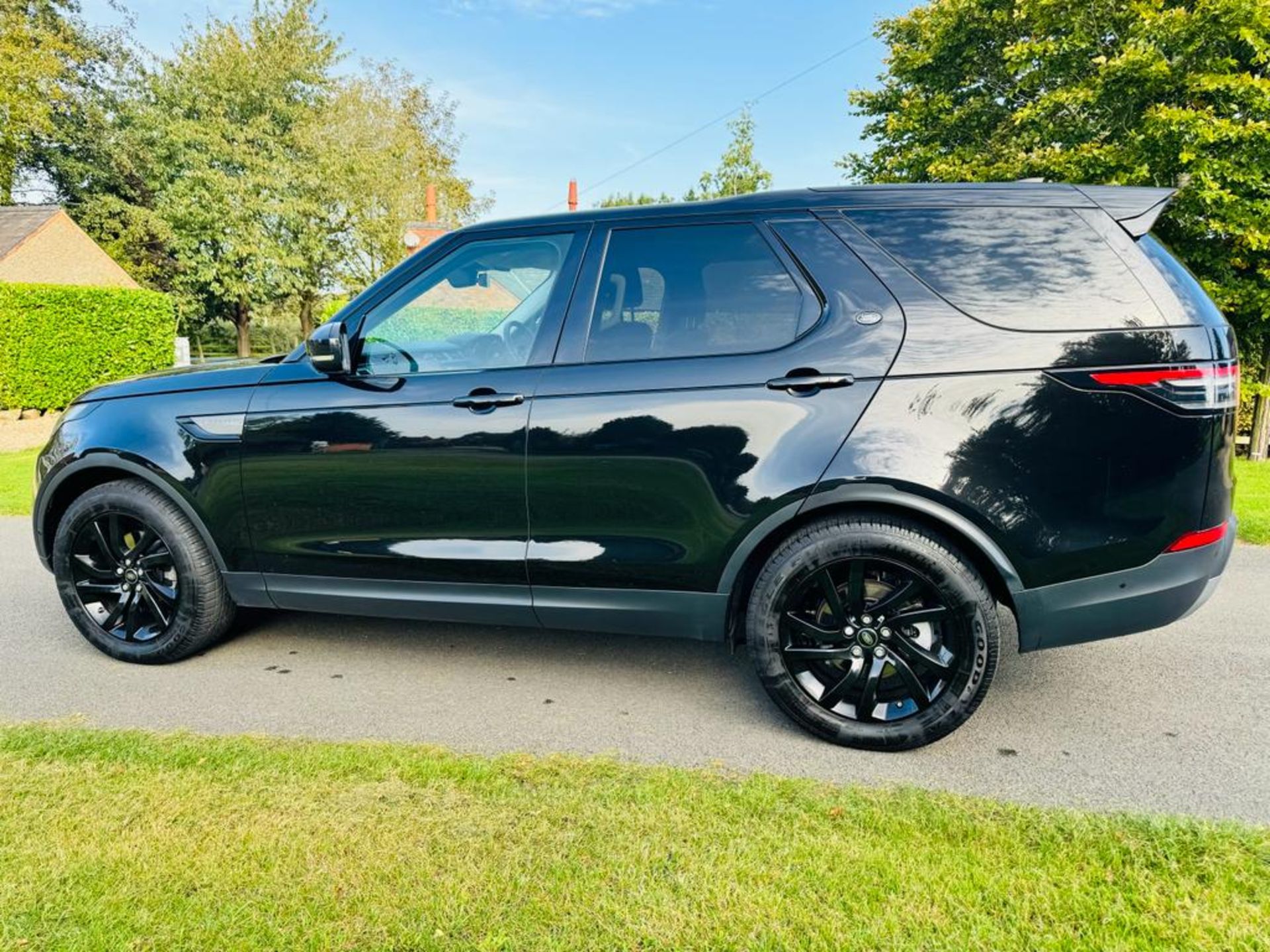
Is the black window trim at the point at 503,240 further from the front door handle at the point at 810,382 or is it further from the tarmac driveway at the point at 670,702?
the tarmac driveway at the point at 670,702

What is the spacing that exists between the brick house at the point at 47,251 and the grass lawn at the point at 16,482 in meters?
11.5

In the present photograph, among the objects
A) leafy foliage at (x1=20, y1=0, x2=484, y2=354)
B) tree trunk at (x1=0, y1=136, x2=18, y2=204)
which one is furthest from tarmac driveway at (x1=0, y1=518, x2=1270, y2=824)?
tree trunk at (x1=0, y1=136, x2=18, y2=204)

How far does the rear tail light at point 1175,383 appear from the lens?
2.46 m

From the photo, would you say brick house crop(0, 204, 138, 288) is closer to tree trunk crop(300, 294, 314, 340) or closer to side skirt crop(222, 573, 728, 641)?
tree trunk crop(300, 294, 314, 340)

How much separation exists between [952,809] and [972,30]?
1948cm

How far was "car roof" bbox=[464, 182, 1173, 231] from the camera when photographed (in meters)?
2.64

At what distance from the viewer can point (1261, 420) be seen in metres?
12.8

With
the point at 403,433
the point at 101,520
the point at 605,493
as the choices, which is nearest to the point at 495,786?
the point at 605,493

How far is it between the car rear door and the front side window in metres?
0.24

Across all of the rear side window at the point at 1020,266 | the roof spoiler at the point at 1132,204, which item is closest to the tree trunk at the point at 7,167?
the rear side window at the point at 1020,266

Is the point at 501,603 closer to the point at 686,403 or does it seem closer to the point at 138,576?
the point at 686,403

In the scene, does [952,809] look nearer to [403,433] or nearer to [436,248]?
Answer: [403,433]

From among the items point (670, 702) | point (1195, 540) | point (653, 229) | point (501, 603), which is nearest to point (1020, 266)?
point (1195, 540)

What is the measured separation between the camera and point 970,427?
2.57 meters
